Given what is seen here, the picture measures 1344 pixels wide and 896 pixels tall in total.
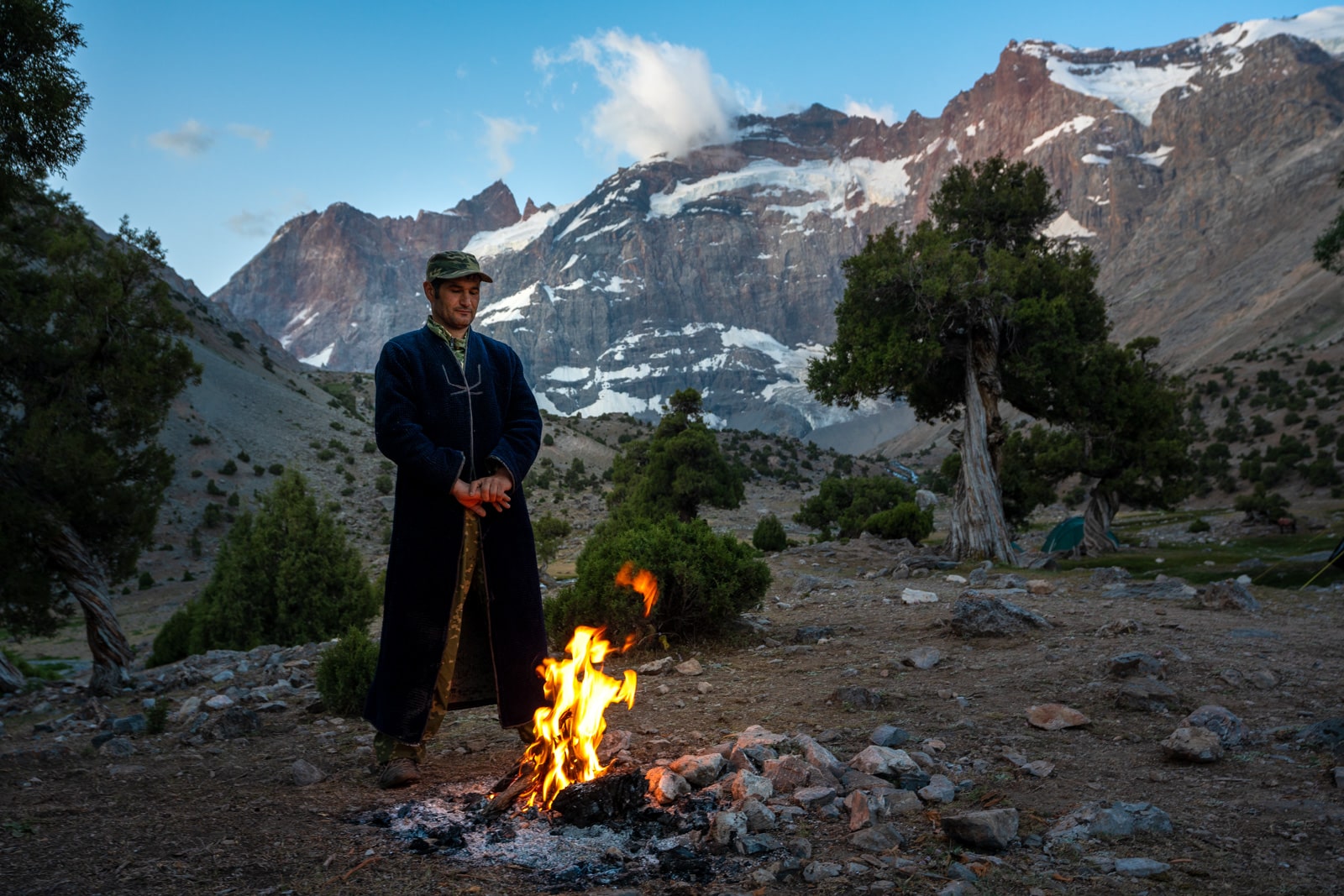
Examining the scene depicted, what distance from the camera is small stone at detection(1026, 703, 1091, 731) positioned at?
14.4 feet

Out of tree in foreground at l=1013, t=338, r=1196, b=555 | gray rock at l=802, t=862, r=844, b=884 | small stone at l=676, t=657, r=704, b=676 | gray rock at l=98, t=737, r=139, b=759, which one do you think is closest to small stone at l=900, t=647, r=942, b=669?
small stone at l=676, t=657, r=704, b=676

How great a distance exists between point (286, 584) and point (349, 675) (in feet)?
19.0

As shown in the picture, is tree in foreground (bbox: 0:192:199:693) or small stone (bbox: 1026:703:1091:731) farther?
tree in foreground (bbox: 0:192:199:693)

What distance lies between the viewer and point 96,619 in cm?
925

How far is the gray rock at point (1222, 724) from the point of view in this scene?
4.01 metres

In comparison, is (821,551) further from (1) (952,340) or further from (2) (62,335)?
(2) (62,335)

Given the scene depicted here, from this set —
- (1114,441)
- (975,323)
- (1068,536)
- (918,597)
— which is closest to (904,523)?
(1114,441)

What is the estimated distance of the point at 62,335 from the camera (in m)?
9.81

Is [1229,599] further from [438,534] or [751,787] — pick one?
[438,534]

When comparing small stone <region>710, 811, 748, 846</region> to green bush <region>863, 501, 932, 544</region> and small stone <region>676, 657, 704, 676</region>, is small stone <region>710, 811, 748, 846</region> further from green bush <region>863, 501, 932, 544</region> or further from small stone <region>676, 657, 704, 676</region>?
green bush <region>863, 501, 932, 544</region>

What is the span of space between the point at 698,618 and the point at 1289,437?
40797 millimetres

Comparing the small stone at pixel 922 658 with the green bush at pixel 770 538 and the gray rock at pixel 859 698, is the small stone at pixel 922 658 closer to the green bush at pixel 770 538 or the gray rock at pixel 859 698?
the gray rock at pixel 859 698

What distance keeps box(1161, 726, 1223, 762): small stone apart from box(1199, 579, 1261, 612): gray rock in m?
5.01

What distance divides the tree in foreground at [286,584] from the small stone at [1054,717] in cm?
916
